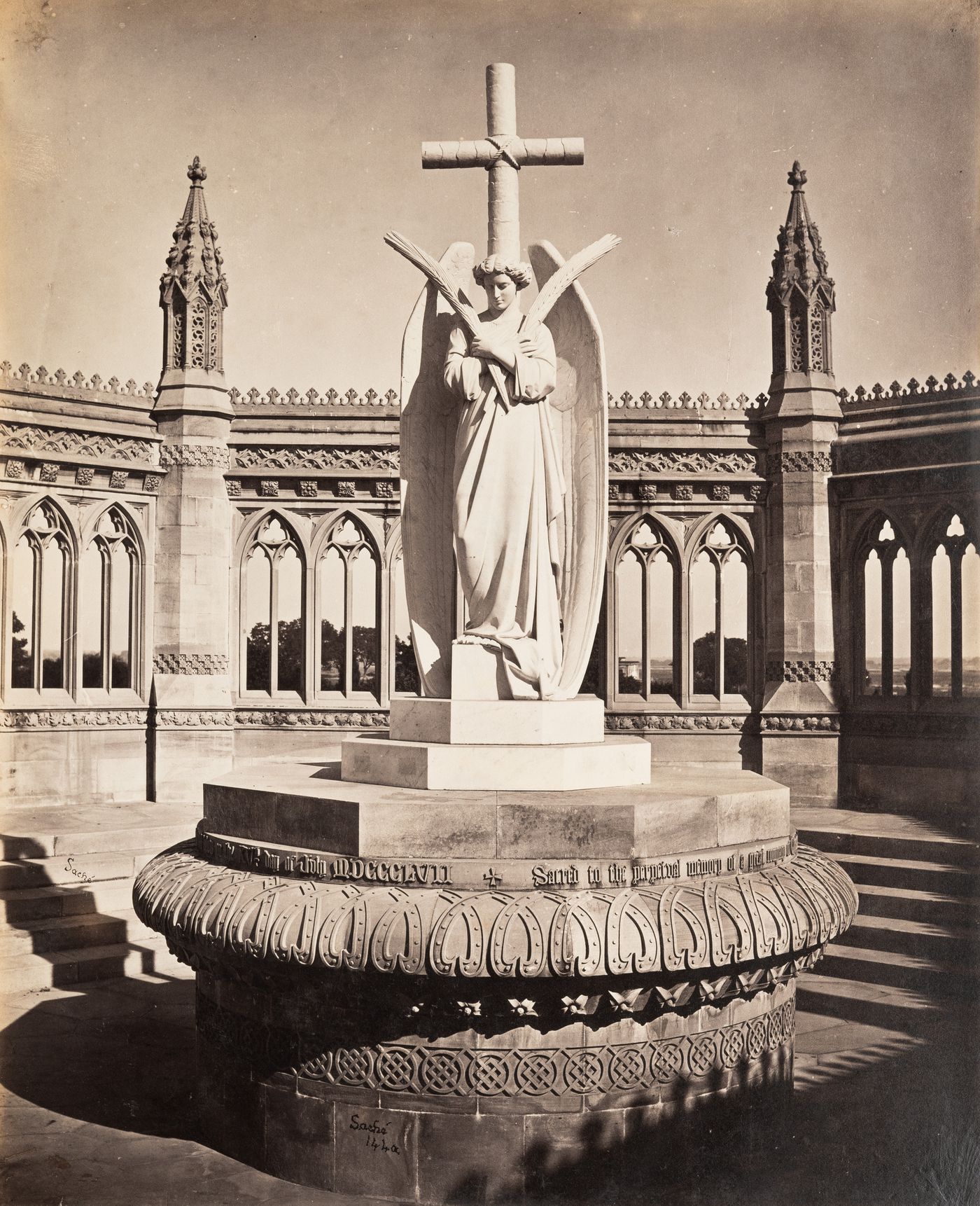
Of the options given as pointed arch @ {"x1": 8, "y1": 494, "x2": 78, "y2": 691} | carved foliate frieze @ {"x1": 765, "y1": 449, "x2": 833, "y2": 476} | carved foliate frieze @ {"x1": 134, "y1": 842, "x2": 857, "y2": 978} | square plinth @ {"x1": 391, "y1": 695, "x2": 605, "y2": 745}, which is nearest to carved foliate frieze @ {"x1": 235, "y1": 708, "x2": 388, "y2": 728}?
pointed arch @ {"x1": 8, "y1": 494, "x2": 78, "y2": 691}

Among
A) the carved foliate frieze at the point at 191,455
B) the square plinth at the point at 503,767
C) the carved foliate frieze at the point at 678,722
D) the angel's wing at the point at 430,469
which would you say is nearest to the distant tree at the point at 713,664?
the carved foliate frieze at the point at 678,722

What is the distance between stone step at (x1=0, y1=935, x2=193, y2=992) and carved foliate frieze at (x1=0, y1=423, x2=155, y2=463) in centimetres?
680

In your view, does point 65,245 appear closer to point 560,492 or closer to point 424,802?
point 560,492

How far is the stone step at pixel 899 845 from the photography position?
35.9ft

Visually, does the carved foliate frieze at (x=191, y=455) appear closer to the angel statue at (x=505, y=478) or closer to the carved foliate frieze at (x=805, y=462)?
the carved foliate frieze at (x=805, y=462)

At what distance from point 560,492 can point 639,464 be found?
974 centimetres

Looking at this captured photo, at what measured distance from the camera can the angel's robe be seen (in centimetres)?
596

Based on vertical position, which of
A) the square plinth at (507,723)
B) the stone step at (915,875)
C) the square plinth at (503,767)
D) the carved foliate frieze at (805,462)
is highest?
the carved foliate frieze at (805,462)

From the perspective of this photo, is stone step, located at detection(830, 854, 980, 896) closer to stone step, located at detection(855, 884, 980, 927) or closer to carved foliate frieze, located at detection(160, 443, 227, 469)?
stone step, located at detection(855, 884, 980, 927)

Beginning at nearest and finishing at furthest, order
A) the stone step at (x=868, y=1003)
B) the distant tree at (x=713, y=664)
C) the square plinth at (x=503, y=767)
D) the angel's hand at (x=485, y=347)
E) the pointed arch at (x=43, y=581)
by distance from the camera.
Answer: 1. the square plinth at (x=503, y=767)
2. the angel's hand at (x=485, y=347)
3. the stone step at (x=868, y=1003)
4. the pointed arch at (x=43, y=581)
5. the distant tree at (x=713, y=664)

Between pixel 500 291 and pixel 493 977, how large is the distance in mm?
3302

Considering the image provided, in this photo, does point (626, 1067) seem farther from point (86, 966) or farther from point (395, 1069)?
point (86, 966)

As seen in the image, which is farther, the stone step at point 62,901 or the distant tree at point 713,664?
the distant tree at point 713,664

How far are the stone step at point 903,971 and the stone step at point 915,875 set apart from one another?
3.15 feet
